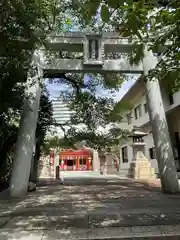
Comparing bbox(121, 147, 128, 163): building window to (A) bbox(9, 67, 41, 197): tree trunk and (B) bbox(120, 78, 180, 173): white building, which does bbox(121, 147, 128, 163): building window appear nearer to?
(B) bbox(120, 78, 180, 173): white building

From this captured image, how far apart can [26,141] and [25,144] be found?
0.38 ft

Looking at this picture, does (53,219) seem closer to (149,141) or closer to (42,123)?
(42,123)

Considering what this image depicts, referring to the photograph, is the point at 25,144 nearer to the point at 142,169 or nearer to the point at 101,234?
the point at 101,234

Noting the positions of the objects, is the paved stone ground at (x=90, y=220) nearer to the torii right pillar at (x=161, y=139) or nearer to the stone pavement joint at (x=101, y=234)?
the stone pavement joint at (x=101, y=234)

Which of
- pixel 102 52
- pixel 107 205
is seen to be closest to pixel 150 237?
pixel 107 205

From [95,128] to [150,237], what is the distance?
31.8 feet

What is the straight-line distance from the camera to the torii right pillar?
961 centimetres

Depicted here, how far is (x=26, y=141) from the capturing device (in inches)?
384

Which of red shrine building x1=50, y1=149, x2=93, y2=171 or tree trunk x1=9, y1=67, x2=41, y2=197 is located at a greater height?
red shrine building x1=50, y1=149, x2=93, y2=171

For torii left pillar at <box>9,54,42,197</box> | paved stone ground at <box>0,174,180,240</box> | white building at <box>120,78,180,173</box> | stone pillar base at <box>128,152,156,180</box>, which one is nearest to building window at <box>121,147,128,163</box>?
white building at <box>120,78,180,173</box>

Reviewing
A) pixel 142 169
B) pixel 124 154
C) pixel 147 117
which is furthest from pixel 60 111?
pixel 124 154

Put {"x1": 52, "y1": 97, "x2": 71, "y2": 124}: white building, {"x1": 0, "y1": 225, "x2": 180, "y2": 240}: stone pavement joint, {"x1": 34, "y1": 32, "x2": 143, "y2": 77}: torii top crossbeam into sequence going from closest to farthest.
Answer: {"x1": 0, "y1": 225, "x2": 180, "y2": 240}: stone pavement joint → {"x1": 34, "y1": 32, "x2": 143, "y2": 77}: torii top crossbeam → {"x1": 52, "y1": 97, "x2": 71, "y2": 124}: white building

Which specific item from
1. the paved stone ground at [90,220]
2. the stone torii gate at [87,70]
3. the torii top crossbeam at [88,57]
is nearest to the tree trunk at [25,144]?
the stone torii gate at [87,70]

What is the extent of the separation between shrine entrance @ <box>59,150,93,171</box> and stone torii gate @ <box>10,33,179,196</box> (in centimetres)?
3585
